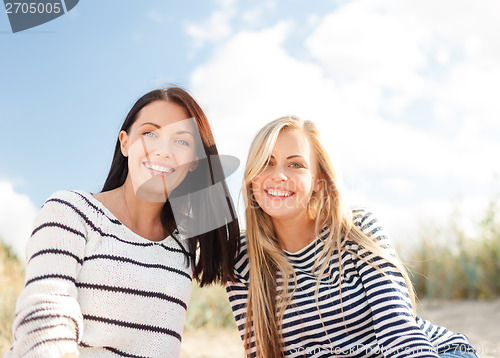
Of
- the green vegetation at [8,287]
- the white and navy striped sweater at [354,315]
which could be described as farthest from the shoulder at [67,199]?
the green vegetation at [8,287]

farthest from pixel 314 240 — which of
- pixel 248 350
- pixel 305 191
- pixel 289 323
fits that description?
pixel 248 350

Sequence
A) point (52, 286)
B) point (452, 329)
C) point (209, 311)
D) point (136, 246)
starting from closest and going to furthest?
1. point (52, 286)
2. point (136, 246)
3. point (452, 329)
4. point (209, 311)

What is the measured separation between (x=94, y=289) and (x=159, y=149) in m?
0.67

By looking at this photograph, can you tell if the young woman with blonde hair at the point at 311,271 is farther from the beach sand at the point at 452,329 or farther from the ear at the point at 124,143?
the beach sand at the point at 452,329

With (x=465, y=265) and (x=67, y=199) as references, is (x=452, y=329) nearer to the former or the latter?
(x=465, y=265)

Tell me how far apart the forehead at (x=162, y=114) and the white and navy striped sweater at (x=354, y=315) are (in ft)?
3.11

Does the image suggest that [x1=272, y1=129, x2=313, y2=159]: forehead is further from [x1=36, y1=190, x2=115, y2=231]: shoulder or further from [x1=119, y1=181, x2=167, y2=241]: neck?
[x1=36, y1=190, x2=115, y2=231]: shoulder

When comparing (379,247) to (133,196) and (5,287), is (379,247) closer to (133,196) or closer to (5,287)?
(133,196)

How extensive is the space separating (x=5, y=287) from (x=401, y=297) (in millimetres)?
4019

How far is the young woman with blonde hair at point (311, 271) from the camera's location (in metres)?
2.36

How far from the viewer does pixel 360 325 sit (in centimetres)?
239

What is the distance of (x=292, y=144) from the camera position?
2621 mm

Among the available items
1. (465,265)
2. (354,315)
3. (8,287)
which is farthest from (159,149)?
(465,265)

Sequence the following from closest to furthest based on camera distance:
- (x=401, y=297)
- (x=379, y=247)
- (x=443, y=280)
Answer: (x=401, y=297), (x=379, y=247), (x=443, y=280)
